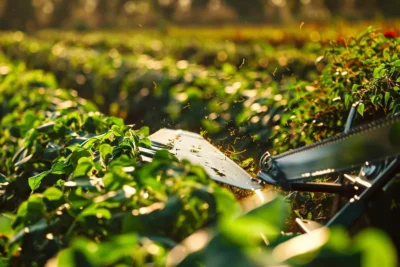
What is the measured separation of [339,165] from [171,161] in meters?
0.50

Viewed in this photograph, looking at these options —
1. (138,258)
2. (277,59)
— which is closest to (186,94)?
(277,59)

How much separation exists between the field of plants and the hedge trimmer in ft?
0.34

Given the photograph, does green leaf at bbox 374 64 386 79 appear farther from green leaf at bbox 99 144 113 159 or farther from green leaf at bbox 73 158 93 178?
green leaf at bbox 73 158 93 178

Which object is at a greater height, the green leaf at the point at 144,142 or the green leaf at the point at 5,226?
the green leaf at the point at 5,226

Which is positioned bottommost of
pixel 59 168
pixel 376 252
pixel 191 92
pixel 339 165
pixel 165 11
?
pixel 165 11

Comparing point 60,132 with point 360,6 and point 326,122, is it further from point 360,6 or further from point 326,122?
point 360,6

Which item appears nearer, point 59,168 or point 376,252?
point 376,252

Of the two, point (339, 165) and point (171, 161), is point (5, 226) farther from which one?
point (339, 165)

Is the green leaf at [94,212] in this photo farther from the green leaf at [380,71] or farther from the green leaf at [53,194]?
the green leaf at [380,71]

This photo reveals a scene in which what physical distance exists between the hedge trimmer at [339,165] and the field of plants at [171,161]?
0.34 feet

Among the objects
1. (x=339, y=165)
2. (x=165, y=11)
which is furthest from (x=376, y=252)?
(x=165, y=11)

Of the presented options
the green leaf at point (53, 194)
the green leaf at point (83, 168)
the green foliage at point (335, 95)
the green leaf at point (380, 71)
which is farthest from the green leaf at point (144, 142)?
the green foliage at point (335, 95)

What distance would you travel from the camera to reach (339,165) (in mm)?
1977

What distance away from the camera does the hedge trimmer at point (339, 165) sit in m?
1.90
